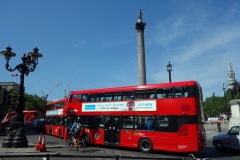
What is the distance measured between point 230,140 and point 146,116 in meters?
5.24

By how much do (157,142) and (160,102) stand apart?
2322 millimetres

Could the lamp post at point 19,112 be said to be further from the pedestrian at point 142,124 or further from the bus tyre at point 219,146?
the bus tyre at point 219,146

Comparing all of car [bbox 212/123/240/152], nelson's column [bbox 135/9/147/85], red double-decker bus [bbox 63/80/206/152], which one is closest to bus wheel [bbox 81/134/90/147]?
red double-decker bus [bbox 63/80/206/152]

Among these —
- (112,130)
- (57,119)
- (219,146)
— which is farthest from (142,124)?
(57,119)

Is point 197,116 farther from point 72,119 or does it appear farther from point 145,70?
point 145,70

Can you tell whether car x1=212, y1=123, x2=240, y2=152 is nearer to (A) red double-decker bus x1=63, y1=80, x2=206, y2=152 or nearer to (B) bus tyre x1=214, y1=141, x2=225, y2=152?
(B) bus tyre x1=214, y1=141, x2=225, y2=152

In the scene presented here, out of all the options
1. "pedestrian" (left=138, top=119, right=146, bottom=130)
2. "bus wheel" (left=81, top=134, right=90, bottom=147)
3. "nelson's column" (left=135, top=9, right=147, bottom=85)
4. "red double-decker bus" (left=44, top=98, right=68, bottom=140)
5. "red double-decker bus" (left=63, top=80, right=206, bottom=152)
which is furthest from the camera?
"nelson's column" (left=135, top=9, right=147, bottom=85)

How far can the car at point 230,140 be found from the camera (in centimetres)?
1360

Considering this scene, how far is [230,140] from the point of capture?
1396cm

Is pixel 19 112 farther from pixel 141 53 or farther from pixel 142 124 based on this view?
pixel 141 53

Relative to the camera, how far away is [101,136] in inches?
630

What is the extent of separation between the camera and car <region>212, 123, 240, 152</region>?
13602 millimetres

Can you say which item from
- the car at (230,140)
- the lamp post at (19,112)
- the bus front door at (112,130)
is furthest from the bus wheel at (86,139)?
the car at (230,140)

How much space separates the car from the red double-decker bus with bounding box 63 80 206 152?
174 centimetres
